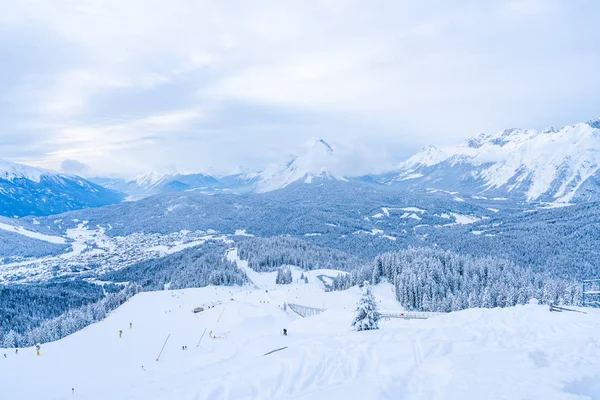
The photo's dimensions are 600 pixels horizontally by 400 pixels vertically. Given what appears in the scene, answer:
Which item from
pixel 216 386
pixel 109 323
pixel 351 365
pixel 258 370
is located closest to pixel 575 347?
pixel 351 365

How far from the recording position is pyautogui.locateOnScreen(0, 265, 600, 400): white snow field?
1606cm

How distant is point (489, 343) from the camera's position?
22250mm

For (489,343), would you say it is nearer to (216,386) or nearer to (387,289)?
(216,386)

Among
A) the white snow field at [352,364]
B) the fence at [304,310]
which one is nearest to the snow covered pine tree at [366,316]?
the white snow field at [352,364]

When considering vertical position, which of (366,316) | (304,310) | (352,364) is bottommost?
(304,310)

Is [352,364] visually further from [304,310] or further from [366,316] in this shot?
[304,310]

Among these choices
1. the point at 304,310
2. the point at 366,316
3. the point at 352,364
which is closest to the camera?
the point at 352,364

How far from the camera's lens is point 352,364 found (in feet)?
69.9

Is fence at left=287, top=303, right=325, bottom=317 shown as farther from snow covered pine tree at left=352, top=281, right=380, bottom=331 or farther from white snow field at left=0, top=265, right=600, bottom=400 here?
snow covered pine tree at left=352, top=281, right=380, bottom=331

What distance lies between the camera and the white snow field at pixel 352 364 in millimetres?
16062

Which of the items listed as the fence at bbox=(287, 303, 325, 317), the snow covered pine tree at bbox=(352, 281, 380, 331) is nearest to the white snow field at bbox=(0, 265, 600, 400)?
the snow covered pine tree at bbox=(352, 281, 380, 331)

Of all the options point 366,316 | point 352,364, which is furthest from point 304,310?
point 352,364

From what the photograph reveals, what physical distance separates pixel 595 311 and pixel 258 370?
25841mm

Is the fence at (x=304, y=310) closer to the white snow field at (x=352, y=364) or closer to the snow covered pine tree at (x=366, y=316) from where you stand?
the white snow field at (x=352, y=364)
